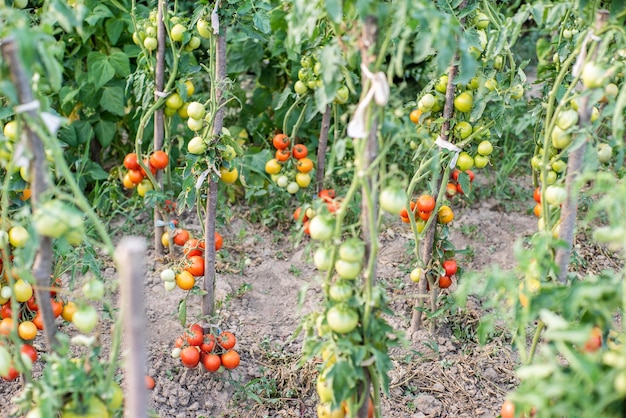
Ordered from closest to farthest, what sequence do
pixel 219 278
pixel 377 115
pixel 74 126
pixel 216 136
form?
1. pixel 377 115
2. pixel 216 136
3. pixel 219 278
4. pixel 74 126

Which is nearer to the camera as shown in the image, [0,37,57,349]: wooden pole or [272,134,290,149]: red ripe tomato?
[0,37,57,349]: wooden pole

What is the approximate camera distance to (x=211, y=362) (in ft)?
7.64

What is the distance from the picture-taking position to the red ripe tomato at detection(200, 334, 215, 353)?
2344 mm

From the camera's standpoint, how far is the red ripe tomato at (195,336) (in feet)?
7.59

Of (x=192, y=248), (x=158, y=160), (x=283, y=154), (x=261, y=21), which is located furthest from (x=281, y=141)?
(x=192, y=248)

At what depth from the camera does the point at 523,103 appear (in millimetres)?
3828

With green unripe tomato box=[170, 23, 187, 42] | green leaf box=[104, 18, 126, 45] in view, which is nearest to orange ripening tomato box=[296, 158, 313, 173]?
green unripe tomato box=[170, 23, 187, 42]

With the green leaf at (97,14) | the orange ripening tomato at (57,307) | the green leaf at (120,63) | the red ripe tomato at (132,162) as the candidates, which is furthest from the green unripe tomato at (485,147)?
the green leaf at (97,14)

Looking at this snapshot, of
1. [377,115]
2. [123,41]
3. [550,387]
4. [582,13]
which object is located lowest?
[123,41]

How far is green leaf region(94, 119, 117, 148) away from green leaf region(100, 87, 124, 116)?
0.11 metres

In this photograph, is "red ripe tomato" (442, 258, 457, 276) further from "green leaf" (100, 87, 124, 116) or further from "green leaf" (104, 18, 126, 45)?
"green leaf" (104, 18, 126, 45)

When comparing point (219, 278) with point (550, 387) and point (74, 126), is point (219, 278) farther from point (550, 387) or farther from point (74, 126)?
point (550, 387)

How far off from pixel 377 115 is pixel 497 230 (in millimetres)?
2078

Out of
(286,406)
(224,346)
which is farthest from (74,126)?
(286,406)
